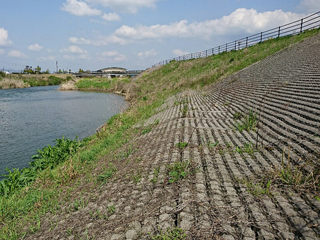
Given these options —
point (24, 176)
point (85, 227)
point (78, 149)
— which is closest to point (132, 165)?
point (85, 227)

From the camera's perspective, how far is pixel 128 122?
13.4m

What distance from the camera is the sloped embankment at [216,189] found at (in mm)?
2848

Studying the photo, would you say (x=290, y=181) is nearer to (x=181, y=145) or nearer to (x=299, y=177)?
(x=299, y=177)

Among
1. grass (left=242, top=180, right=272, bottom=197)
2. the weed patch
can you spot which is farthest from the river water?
grass (left=242, top=180, right=272, bottom=197)

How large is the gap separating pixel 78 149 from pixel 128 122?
3613 millimetres

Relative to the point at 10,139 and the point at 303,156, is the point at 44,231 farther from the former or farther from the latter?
the point at 10,139

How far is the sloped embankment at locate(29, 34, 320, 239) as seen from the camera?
285cm

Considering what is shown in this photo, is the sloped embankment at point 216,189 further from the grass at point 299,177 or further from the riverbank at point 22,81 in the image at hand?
the riverbank at point 22,81

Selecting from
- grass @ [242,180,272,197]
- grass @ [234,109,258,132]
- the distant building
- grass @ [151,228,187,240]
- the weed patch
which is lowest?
the weed patch

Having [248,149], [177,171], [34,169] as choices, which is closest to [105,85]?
[34,169]

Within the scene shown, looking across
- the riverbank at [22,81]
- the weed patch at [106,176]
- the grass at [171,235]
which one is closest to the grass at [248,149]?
the grass at [171,235]

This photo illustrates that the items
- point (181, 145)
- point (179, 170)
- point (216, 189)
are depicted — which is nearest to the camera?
point (216, 189)

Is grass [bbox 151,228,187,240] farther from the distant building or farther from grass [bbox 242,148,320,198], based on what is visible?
the distant building

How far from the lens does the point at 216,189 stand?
3.63m
